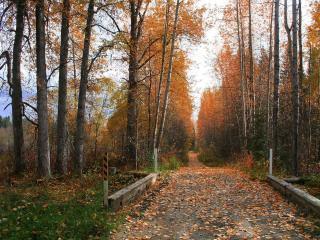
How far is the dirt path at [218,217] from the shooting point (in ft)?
25.6

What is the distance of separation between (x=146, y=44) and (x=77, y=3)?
863 centimetres

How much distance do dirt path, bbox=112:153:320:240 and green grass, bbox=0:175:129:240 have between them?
0.53 m

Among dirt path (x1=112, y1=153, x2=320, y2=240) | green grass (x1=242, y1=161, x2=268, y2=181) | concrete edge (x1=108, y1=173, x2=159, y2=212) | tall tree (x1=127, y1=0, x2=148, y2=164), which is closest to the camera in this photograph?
dirt path (x1=112, y1=153, x2=320, y2=240)

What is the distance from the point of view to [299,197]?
33.7ft

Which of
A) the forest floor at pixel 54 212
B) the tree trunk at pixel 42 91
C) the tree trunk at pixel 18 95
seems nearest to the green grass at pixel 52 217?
the forest floor at pixel 54 212

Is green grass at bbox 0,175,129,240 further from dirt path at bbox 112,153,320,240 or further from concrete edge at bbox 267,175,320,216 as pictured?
concrete edge at bbox 267,175,320,216

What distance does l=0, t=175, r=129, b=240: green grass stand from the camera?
700 centimetres

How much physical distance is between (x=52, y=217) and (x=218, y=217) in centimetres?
378

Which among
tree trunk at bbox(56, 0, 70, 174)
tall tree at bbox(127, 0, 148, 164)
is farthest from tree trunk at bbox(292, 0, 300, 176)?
tree trunk at bbox(56, 0, 70, 174)

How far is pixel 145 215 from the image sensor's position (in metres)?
9.60

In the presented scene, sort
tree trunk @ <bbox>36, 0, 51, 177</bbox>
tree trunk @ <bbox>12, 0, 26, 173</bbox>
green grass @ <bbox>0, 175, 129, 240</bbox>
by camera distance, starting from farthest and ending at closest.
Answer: tree trunk @ <bbox>12, 0, 26, 173</bbox> → tree trunk @ <bbox>36, 0, 51, 177</bbox> → green grass @ <bbox>0, 175, 129, 240</bbox>

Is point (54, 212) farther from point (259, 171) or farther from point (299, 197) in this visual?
point (259, 171)

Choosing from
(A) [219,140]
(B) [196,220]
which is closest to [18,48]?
(B) [196,220]

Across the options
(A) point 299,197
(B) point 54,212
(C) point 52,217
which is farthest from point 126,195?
(A) point 299,197
